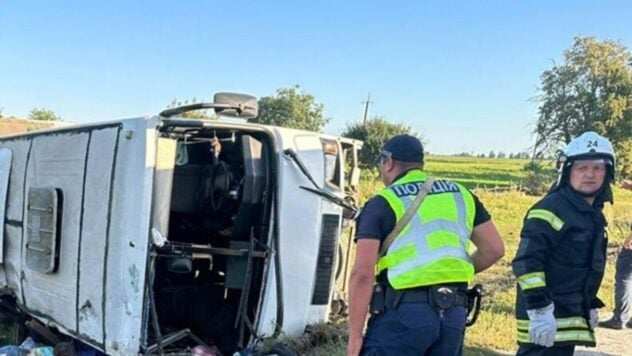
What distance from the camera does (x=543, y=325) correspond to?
2.97m

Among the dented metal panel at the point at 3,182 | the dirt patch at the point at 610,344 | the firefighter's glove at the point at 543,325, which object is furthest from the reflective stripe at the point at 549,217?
the dented metal panel at the point at 3,182

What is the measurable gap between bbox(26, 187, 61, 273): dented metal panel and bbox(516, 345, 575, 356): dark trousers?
121 inches

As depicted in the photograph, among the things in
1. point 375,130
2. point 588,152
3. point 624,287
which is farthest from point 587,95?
point 588,152

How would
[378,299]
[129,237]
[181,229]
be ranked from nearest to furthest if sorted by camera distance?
[378,299] < [129,237] < [181,229]

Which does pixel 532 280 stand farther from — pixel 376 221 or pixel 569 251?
pixel 376 221

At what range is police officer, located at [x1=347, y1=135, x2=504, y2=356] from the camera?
9.23ft

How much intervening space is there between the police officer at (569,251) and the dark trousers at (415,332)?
40cm

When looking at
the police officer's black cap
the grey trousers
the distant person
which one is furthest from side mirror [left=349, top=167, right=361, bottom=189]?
the grey trousers

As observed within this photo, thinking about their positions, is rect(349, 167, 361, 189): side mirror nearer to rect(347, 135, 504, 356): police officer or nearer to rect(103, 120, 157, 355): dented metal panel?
rect(103, 120, 157, 355): dented metal panel

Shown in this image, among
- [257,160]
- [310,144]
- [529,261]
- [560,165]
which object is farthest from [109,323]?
[560,165]

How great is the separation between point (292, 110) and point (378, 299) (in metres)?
44.2

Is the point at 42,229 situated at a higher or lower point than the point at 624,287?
higher

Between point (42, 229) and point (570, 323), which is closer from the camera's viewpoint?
point (570, 323)

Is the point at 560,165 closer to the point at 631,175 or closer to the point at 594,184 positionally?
the point at 594,184
